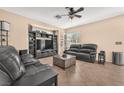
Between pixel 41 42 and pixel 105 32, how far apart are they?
363 cm

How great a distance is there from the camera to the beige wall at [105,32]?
4277mm

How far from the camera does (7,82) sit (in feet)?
3.57

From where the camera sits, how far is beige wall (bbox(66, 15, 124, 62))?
14.0 feet

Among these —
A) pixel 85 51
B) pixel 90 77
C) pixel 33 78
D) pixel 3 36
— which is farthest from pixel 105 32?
pixel 3 36

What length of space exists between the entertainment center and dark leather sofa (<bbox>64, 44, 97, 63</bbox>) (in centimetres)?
182

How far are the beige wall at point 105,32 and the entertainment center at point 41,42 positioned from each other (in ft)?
7.63

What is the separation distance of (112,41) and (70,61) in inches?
85.9

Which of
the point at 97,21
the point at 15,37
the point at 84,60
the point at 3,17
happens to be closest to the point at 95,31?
the point at 97,21

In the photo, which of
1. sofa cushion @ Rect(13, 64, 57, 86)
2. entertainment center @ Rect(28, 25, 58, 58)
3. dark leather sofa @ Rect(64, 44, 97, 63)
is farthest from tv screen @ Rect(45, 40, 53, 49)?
sofa cushion @ Rect(13, 64, 57, 86)

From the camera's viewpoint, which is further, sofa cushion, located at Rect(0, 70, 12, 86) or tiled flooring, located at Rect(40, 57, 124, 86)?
tiled flooring, located at Rect(40, 57, 124, 86)

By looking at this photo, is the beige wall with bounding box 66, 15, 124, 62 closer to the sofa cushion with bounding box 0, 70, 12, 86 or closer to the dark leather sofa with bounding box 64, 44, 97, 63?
the dark leather sofa with bounding box 64, 44, 97, 63

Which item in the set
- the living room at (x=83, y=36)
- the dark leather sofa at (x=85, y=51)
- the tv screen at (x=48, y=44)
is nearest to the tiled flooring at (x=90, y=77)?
the living room at (x=83, y=36)

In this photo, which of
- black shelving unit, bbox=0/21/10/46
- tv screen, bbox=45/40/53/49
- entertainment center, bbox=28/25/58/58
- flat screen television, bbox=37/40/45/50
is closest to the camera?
black shelving unit, bbox=0/21/10/46
